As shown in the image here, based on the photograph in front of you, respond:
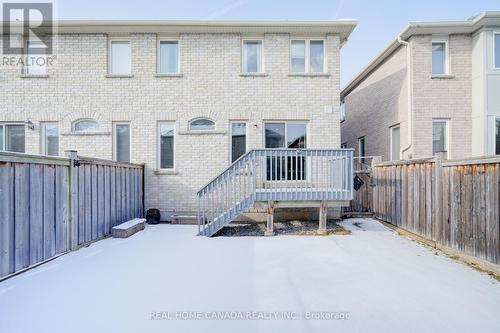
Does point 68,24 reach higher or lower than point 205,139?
higher

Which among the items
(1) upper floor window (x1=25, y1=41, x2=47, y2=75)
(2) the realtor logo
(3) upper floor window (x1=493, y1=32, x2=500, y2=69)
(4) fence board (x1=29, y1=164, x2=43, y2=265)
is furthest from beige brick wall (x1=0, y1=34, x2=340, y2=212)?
(3) upper floor window (x1=493, y1=32, x2=500, y2=69)

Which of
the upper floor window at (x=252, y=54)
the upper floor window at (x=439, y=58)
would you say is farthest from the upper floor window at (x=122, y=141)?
the upper floor window at (x=439, y=58)

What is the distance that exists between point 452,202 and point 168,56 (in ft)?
26.6

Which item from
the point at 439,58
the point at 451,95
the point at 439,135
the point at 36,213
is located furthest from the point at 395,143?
the point at 36,213

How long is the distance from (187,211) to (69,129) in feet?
14.6

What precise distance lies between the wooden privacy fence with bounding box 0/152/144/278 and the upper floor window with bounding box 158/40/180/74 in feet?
11.1

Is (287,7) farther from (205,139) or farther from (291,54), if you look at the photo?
(205,139)

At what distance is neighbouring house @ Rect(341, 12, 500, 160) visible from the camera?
7.66 meters

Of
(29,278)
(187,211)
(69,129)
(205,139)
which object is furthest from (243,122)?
(29,278)

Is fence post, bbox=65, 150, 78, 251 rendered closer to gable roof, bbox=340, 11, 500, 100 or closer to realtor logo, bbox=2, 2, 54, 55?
realtor logo, bbox=2, 2, 54, 55

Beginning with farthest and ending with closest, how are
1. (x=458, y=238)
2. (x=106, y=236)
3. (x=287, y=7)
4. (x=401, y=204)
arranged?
1. (x=287, y=7)
2. (x=401, y=204)
3. (x=106, y=236)
4. (x=458, y=238)

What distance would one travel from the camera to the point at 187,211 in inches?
291

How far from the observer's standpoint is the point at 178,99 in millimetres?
7531

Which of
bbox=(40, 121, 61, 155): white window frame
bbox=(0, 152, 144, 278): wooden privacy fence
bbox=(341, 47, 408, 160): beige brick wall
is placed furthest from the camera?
bbox=(341, 47, 408, 160): beige brick wall
